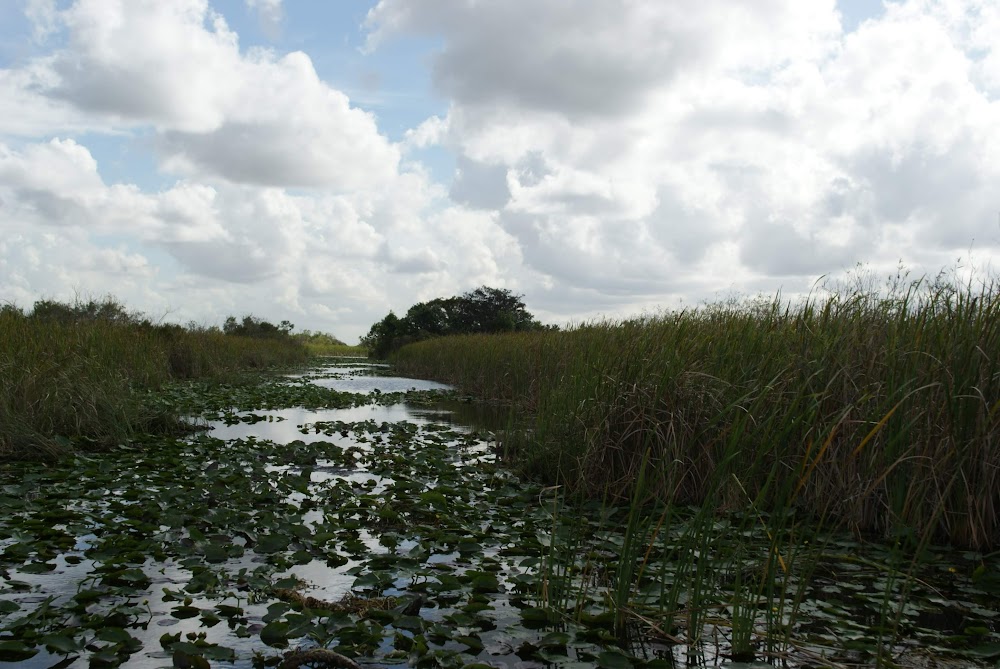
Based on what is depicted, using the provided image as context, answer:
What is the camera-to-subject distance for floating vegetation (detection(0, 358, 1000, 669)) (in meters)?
2.95

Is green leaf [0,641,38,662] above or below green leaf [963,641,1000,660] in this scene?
below

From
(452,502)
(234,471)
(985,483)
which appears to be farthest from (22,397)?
(985,483)

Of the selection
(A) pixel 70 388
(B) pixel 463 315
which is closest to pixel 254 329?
(B) pixel 463 315

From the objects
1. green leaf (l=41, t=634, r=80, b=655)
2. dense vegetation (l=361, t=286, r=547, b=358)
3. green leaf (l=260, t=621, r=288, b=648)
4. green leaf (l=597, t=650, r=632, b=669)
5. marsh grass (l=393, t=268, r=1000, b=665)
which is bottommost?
green leaf (l=41, t=634, r=80, b=655)

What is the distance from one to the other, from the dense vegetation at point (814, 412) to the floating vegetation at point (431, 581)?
34cm

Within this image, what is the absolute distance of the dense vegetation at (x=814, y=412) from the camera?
4.45 m

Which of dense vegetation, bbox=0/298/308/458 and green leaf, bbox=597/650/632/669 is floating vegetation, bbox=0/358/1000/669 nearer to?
green leaf, bbox=597/650/632/669

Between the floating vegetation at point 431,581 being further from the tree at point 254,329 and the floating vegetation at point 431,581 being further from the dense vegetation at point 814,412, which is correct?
the tree at point 254,329

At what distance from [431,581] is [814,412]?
2372 mm

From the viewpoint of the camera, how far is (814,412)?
353cm

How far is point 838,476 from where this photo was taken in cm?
485

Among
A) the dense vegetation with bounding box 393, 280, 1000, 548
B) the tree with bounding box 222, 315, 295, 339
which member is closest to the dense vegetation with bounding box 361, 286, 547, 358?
the tree with bounding box 222, 315, 295, 339

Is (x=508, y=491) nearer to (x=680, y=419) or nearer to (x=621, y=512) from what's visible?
(x=621, y=512)

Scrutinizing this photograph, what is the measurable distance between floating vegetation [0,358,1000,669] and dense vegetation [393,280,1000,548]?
34 centimetres
